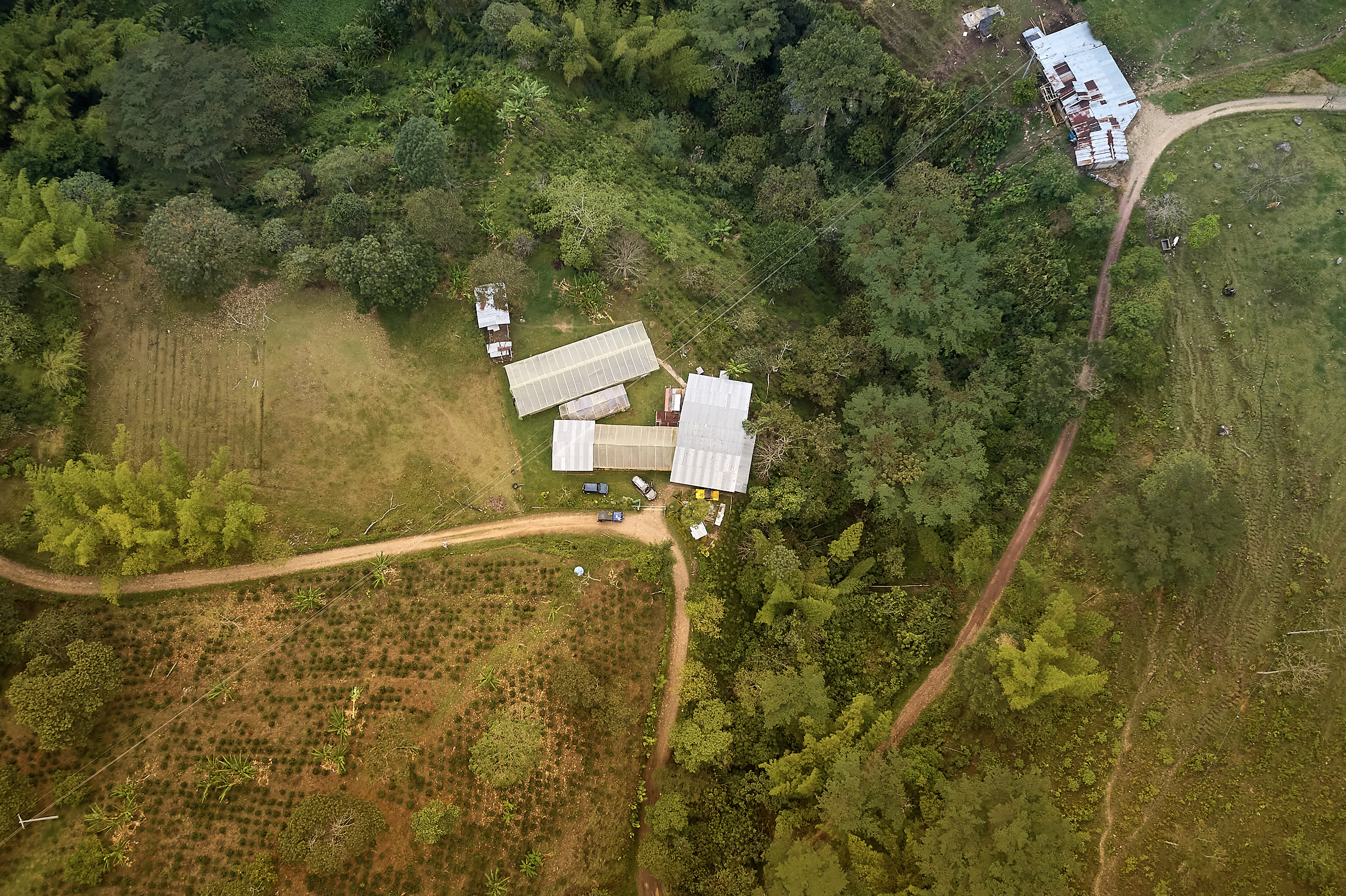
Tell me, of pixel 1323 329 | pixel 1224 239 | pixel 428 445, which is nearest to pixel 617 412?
pixel 428 445

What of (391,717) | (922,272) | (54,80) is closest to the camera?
(391,717)

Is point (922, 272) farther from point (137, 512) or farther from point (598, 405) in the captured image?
point (137, 512)

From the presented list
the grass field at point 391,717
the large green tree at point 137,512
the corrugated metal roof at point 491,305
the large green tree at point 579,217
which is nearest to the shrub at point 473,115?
the large green tree at point 579,217

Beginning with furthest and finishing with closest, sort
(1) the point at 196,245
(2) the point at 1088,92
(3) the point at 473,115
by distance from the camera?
1. (3) the point at 473,115
2. (2) the point at 1088,92
3. (1) the point at 196,245

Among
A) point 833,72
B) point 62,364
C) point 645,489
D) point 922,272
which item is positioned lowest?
point 645,489

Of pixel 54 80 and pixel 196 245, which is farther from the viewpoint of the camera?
pixel 54 80

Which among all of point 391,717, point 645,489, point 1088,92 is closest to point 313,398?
point 391,717

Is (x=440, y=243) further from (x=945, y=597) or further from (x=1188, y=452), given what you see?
(x=1188, y=452)
